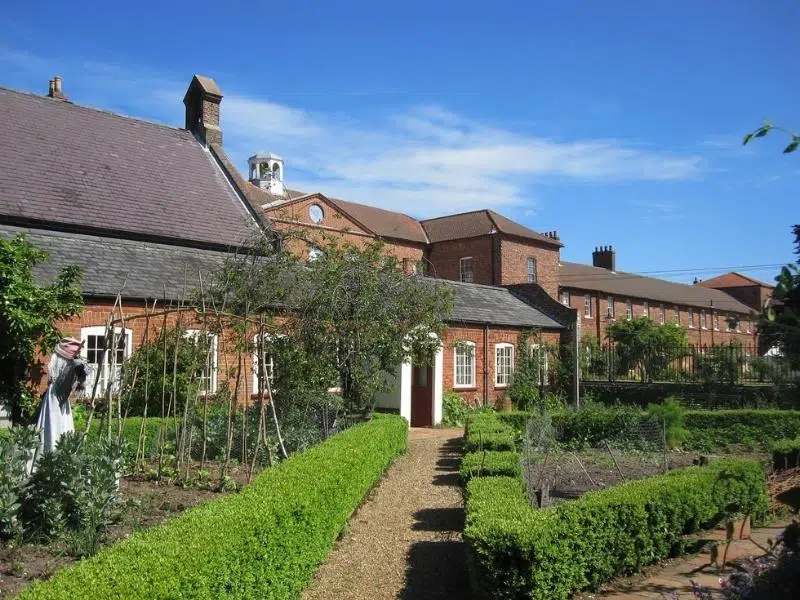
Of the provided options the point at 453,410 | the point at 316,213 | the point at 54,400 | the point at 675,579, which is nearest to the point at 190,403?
the point at 54,400

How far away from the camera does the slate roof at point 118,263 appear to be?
49.0ft

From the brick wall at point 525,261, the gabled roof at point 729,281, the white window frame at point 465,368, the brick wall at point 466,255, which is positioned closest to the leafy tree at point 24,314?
the white window frame at point 465,368

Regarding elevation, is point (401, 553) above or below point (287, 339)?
below

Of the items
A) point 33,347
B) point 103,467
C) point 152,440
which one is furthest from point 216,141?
point 103,467

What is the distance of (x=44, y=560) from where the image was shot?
6105mm

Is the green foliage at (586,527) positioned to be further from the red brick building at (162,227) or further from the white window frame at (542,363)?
the white window frame at (542,363)

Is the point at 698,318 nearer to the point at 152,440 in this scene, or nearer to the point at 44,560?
the point at 152,440

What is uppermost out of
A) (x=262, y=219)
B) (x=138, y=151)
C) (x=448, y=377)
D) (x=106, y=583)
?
(x=138, y=151)

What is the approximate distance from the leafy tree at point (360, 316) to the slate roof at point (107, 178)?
411 centimetres

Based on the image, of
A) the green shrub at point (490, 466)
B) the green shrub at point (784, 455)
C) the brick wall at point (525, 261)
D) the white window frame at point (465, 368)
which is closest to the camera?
the green shrub at point (490, 466)

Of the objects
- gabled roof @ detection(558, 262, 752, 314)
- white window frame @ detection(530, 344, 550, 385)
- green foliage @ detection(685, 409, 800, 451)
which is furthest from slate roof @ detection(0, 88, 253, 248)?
gabled roof @ detection(558, 262, 752, 314)

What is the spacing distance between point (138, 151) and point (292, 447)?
536 inches

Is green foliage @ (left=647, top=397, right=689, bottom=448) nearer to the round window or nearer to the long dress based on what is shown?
the long dress

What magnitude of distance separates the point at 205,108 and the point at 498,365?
1299 centimetres
